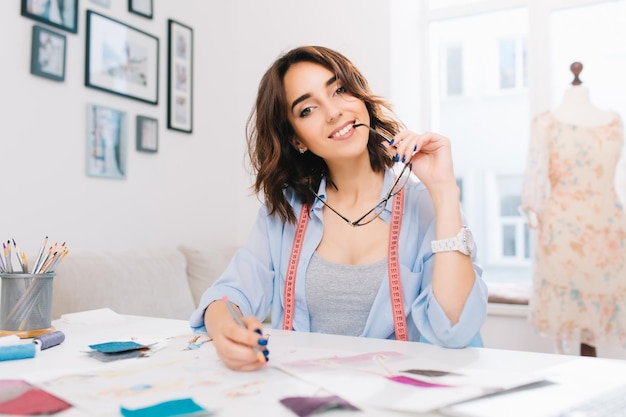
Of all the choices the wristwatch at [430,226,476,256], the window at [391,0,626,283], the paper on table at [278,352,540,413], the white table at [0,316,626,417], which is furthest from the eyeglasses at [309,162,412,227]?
the window at [391,0,626,283]

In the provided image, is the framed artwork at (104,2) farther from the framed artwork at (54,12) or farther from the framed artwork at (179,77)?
the framed artwork at (179,77)

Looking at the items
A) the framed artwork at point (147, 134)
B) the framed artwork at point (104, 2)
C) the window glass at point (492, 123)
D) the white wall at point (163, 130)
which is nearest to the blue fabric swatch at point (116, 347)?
the white wall at point (163, 130)

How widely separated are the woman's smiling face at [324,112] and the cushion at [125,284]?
1192 millimetres

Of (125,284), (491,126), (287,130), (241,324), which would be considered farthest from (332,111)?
(491,126)

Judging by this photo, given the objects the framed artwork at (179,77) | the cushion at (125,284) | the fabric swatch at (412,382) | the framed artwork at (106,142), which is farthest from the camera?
the framed artwork at (179,77)

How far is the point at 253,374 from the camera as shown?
0.77m

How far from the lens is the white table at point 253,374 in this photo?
0.63 m

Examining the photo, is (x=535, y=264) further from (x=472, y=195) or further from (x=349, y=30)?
Result: (x=472, y=195)

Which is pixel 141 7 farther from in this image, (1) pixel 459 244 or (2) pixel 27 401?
(2) pixel 27 401

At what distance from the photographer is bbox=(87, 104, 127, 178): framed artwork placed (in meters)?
2.46

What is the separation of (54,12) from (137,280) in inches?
46.7

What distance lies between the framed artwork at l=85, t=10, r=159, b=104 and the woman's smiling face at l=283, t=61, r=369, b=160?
4.72 ft

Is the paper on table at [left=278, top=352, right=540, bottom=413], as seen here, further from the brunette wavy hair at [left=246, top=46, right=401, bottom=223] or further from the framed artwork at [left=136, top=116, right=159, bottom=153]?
the framed artwork at [left=136, top=116, right=159, bottom=153]

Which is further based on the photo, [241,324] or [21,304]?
[21,304]
